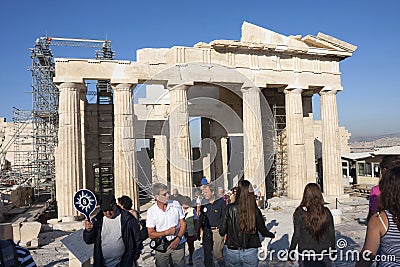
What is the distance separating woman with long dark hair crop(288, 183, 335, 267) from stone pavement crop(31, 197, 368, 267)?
11.3 feet

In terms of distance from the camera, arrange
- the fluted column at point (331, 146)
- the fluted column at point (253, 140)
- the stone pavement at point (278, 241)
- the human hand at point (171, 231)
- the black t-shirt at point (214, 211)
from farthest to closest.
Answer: the fluted column at point (331, 146) < the fluted column at point (253, 140) < the stone pavement at point (278, 241) < the black t-shirt at point (214, 211) < the human hand at point (171, 231)

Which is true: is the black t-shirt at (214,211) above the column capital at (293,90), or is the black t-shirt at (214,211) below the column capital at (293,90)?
below

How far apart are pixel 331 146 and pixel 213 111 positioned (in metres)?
7.29

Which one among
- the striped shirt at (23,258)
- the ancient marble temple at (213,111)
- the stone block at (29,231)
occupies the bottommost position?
the stone block at (29,231)


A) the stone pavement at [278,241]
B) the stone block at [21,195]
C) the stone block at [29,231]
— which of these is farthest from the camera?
the stone block at [21,195]

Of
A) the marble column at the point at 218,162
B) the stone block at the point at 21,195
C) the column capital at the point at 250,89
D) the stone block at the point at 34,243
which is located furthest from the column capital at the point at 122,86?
the marble column at the point at 218,162

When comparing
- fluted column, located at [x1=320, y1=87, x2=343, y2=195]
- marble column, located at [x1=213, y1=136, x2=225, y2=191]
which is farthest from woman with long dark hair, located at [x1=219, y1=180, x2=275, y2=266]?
marble column, located at [x1=213, y1=136, x2=225, y2=191]

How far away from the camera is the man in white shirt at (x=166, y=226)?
18.1 feet

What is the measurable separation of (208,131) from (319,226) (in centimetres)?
1973

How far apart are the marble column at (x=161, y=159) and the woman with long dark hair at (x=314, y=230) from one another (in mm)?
16877

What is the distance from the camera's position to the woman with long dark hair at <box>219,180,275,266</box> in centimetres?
464

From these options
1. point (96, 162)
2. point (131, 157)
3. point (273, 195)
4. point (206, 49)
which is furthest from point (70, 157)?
point (273, 195)

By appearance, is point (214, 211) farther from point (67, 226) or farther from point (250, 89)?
point (250, 89)

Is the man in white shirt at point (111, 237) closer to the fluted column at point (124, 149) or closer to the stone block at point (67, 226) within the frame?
the stone block at point (67, 226)
